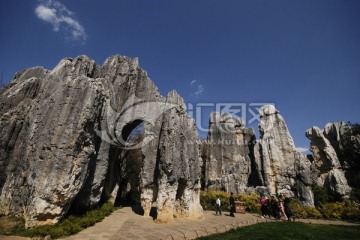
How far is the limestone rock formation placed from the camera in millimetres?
26125

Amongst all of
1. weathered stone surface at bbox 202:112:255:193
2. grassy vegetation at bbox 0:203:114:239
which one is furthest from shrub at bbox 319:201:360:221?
grassy vegetation at bbox 0:203:114:239

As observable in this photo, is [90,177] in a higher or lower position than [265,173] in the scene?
lower

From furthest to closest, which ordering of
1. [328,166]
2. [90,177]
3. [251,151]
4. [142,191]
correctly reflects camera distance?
[251,151]
[328,166]
[142,191]
[90,177]

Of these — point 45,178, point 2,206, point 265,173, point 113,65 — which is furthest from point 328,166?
point 2,206

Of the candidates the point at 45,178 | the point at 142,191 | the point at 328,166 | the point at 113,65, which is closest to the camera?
the point at 45,178

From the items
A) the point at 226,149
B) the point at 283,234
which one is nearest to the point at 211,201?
the point at 283,234

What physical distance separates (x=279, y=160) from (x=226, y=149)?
8.59 m

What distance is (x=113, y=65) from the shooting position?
2108 centimetres

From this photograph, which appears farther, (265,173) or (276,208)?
(265,173)

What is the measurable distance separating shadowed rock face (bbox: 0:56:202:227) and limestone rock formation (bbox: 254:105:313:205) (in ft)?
51.1

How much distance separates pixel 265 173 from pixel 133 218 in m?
20.7

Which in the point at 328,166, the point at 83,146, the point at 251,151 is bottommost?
the point at 83,146

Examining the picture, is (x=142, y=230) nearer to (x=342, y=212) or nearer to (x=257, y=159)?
(x=342, y=212)

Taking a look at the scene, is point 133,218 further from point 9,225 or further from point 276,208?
point 276,208
